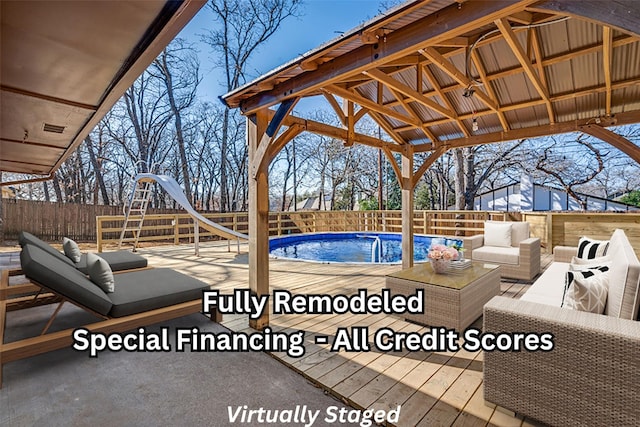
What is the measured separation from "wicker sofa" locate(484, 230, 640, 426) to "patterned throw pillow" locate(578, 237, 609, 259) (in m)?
1.47

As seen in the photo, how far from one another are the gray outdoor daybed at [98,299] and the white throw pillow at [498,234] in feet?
15.3

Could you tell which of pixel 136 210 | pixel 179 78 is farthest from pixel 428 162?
pixel 179 78

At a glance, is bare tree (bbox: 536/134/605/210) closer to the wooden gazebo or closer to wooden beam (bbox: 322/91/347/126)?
the wooden gazebo

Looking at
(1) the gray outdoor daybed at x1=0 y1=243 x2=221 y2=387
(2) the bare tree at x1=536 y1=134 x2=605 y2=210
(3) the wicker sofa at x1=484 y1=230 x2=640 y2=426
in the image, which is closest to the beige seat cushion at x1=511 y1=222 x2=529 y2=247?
(3) the wicker sofa at x1=484 y1=230 x2=640 y2=426

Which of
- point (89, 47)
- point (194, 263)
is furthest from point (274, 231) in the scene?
point (89, 47)

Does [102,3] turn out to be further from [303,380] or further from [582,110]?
[582,110]

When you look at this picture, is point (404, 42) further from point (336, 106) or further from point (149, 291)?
point (149, 291)

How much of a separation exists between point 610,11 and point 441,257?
2.57 meters

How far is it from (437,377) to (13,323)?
4.21m

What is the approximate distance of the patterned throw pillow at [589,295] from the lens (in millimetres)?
1851

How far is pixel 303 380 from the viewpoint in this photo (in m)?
2.27

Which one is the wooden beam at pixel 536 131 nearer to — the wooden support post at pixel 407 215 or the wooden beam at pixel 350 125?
the wooden support post at pixel 407 215

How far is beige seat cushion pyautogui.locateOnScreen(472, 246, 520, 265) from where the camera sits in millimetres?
4840

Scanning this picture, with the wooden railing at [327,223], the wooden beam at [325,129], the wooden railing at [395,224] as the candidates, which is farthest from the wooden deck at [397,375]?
the wooden railing at [327,223]
